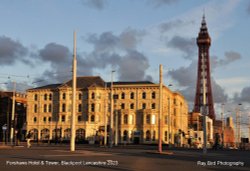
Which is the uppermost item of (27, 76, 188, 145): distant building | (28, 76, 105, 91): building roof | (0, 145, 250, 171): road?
(28, 76, 105, 91): building roof

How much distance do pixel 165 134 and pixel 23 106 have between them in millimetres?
51197

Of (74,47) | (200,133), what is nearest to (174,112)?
(200,133)

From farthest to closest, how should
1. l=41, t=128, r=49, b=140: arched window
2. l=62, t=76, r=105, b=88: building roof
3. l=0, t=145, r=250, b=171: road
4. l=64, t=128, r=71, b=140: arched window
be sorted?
l=62, t=76, r=105, b=88: building roof < l=41, t=128, r=49, b=140: arched window < l=64, t=128, r=71, b=140: arched window < l=0, t=145, r=250, b=171: road

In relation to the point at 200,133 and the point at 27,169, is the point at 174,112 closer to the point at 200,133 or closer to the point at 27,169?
the point at 200,133

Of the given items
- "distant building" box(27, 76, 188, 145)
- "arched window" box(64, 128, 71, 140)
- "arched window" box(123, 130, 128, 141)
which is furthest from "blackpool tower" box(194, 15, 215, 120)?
"arched window" box(64, 128, 71, 140)

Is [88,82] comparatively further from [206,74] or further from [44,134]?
[206,74]

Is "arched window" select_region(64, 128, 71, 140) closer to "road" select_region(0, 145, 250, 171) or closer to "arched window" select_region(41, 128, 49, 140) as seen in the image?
"arched window" select_region(41, 128, 49, 140)

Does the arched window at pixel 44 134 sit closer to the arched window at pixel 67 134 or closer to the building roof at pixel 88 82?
the arched window at pixel 67 134

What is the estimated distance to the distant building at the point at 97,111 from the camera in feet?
304

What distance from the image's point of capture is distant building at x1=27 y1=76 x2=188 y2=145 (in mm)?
92625

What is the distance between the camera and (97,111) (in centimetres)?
9519

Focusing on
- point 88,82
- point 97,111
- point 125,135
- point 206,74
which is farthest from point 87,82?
point 206,74

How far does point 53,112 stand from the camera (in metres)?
100

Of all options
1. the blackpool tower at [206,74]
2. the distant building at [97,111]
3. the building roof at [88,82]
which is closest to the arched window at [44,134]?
the distant building at [97,111]
